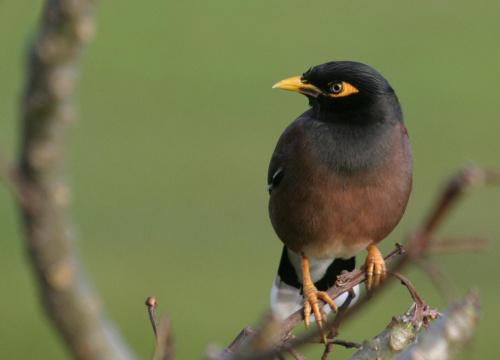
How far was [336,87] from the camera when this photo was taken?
3174 mm

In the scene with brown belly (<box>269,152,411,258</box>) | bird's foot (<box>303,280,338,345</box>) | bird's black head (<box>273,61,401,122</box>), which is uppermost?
bird's black head (<box>273,61,401,122</box>)

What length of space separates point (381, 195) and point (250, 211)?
32.3ft

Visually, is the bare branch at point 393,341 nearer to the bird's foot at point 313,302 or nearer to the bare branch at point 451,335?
the bare branch at point 451,335

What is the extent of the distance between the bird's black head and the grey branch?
7.68 feet

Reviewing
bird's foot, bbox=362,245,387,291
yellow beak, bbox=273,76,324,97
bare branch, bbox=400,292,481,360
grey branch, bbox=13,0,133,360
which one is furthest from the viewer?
yellow beak, bbox=273,76,324,97

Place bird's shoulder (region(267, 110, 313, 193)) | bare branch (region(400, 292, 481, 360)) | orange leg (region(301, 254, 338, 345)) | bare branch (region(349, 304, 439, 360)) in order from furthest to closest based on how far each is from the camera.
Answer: bird's shoulder (region(267, 110, 313, 193)) < orange leg (region(301, 254, 338, 345)) < bare branch (region(349, 304, 439, 360)) < bare branch (region(400, 292, 481, 360))

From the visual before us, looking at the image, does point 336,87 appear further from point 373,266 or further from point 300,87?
point 373,266

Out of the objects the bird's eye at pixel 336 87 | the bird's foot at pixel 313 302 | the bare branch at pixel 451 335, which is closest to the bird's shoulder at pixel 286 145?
the bird's eye at pixel 336 87

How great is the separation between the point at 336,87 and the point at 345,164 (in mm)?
300

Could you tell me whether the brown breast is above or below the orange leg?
above

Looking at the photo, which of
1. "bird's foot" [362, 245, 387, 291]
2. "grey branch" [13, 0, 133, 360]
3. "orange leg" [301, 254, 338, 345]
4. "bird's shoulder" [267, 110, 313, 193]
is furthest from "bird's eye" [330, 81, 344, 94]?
"grey branch" [13, 0, 133, 360]

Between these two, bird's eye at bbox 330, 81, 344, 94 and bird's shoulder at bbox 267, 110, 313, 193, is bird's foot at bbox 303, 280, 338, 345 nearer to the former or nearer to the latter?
bird's shoulder at bbox 267, 110, 313, 193

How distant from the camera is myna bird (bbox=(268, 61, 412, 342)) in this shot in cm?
318

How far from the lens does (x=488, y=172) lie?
765mm
